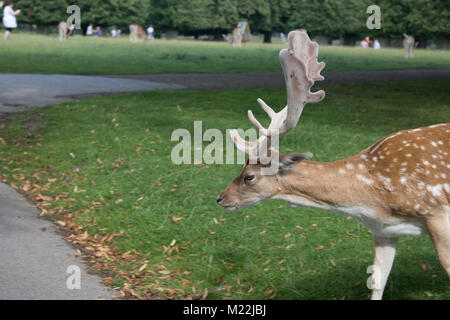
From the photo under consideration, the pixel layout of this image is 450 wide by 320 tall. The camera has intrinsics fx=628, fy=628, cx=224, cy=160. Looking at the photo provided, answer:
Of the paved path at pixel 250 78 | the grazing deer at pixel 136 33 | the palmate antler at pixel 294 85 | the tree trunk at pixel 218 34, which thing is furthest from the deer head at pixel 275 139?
the tree trunk at pixel 218 34

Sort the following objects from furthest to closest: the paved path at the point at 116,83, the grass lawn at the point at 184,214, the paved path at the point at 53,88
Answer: the paved path at the point at 116,83 → the paved path at the point at 53,88 → the grass lawn at the point at 184,214

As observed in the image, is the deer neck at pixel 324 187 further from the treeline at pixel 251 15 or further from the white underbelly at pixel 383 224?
the treeline at pixel 251 15

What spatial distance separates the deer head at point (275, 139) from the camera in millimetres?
4723

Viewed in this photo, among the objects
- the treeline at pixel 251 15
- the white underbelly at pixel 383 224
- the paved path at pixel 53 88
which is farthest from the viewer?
the treeline at pixel 251 15

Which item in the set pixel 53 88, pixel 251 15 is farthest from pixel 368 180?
pixel 251 15

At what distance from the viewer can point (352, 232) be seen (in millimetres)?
6781

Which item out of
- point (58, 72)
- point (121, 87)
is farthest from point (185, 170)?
point (58, 72)

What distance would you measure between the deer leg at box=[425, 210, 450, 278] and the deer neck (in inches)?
19.3

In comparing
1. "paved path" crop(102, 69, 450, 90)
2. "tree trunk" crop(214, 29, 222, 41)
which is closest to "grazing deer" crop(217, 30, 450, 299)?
Result: "paved path" crop(102, 69, 450, 90)

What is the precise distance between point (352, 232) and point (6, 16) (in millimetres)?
36379

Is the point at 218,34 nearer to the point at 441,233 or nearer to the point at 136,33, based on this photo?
the point at 136,33

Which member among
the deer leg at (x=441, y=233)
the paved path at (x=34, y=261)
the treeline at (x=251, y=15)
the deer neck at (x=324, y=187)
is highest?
the treeline at (x=251, y=15)

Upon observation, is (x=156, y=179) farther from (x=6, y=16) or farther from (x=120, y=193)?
(x=6, y=16)

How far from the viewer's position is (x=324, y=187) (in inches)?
183
